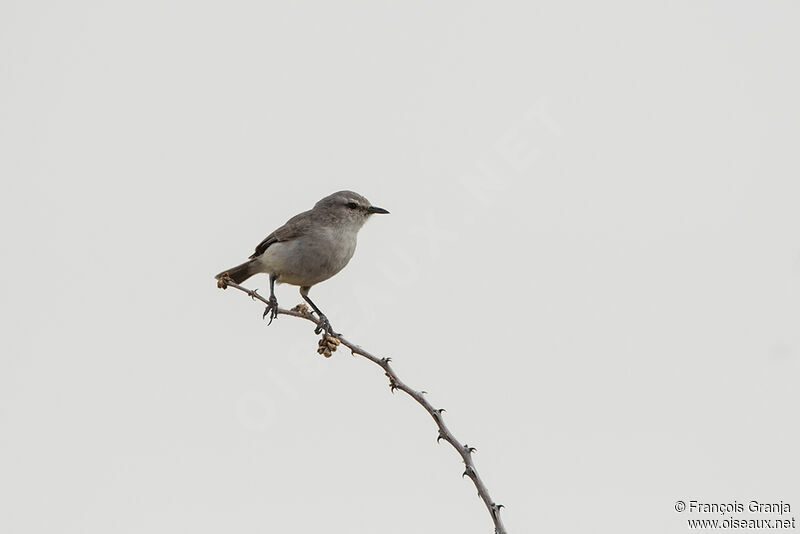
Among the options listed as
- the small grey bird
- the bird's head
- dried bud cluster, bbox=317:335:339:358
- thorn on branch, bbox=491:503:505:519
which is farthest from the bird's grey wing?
thorn on branch, bbox=491:503:505:519

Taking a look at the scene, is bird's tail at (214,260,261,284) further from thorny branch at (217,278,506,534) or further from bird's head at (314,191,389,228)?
thorny branch at (217,278,506,534)

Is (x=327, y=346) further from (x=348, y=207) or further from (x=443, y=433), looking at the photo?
(x=348, y=207)

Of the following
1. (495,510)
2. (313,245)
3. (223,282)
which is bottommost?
(495,510)

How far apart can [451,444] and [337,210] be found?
5.69 metres

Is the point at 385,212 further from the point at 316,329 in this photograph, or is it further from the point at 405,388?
the point at 405,388

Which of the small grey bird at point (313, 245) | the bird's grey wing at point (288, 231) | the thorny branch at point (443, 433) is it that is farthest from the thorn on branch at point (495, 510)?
the bird's grey wing at point (288, 231)

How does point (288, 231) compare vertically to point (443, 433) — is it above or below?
above

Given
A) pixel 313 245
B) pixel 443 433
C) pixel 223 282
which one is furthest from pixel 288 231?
pixel 443 433

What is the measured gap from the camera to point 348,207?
10.2 meters

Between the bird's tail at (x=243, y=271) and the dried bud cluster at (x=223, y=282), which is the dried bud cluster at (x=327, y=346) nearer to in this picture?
the dried bud cluster at (x=223, y=282)

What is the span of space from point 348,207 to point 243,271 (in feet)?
4.92

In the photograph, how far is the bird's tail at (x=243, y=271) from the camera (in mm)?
10438

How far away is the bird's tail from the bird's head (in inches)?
38.4

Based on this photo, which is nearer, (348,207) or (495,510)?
(495,510)
